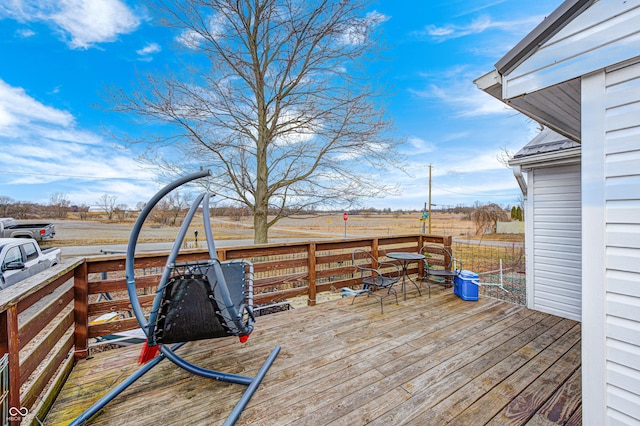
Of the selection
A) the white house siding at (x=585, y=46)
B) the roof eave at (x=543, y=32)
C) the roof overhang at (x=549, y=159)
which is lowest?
the roof overhang at (x=549, y=159)

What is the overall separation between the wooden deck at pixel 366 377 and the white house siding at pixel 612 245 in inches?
24.8

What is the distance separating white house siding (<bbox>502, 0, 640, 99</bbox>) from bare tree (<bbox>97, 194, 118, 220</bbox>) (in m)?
16.9

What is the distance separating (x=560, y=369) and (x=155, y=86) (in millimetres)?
7039

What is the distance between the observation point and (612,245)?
127cm

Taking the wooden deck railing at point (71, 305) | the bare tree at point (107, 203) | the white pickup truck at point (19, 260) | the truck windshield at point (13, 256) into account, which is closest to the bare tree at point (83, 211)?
the bare tree at point (107, 203)

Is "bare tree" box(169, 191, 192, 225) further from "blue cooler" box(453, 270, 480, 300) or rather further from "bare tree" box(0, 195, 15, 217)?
"bare tree" box(0, 195, 15, 217)

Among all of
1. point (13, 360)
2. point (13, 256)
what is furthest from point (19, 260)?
point (13, 360)

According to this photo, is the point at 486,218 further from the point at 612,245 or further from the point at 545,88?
the point at 612,245

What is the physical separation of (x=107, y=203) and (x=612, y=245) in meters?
17.9

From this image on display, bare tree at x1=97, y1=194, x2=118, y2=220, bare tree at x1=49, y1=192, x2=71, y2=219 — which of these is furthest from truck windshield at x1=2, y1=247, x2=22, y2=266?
bare tree at x1=49, y1=192, x2=71, y2=219

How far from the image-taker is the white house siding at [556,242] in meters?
3.27

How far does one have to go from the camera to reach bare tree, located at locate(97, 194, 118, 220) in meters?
13.4

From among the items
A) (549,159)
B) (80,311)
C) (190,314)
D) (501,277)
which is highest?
(549,159)

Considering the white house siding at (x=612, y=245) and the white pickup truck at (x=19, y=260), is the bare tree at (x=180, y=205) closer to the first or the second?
the white pickup truck at (x=19, y=260)
